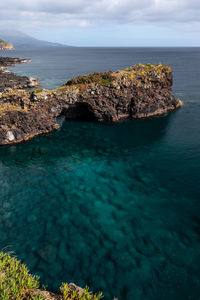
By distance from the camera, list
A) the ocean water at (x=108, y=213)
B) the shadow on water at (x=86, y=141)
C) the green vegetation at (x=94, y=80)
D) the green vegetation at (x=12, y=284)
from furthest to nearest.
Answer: the green vegetation at (x=94, y=80), the shadow on water at (x=86, y=141), the ocean water at (x=108, y=213), the green vegetation at (x=12, y=284)

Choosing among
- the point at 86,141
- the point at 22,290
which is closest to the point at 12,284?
the point at 22,290

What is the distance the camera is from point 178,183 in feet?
82.1

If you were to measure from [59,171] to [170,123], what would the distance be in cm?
2923

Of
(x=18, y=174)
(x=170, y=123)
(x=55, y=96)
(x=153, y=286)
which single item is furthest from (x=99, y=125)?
(x=153, y=286)

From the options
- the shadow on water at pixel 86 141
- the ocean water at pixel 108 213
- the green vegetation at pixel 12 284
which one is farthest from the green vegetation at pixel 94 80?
the green vegetation at pixel 12 284

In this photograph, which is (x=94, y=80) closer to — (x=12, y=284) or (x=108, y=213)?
(x=108, y=213)

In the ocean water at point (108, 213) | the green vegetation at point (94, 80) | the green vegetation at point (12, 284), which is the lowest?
the ocean water at point (108, 213)

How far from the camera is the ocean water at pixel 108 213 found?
15.0 metres

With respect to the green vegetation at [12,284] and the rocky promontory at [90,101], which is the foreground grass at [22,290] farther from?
the rocky promontory at [90,101]

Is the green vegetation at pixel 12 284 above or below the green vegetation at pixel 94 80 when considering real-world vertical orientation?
below

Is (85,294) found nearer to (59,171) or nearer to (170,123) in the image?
(59,171)

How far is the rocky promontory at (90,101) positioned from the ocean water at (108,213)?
4.16 metres

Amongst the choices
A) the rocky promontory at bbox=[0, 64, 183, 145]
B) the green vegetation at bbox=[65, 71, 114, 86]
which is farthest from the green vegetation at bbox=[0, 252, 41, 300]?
the green vegetation at bbox=[65, 71, 114, 86]

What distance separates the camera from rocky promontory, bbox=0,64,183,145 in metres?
37.7
